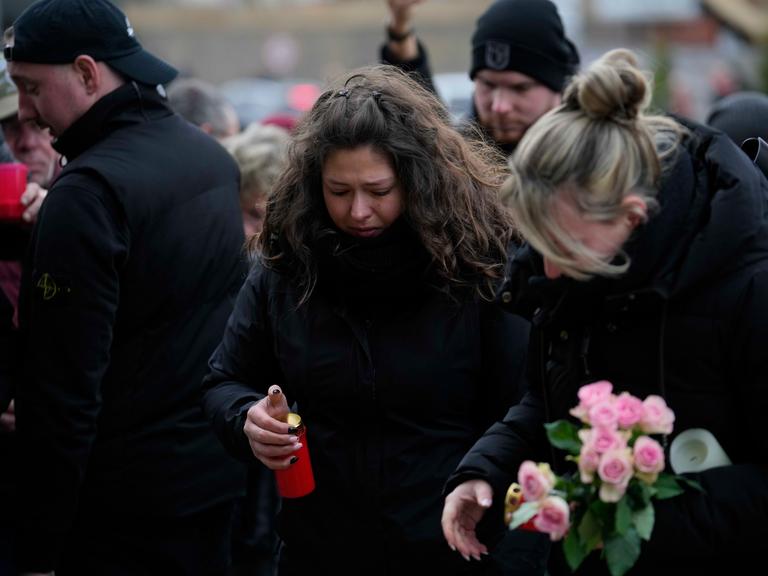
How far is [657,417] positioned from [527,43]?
8.87 ft

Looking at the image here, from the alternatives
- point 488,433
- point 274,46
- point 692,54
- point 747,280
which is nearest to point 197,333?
point 488,433

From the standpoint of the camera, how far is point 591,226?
2396mm

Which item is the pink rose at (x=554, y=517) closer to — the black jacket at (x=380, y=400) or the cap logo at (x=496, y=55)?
the black jacket at (x=380, y=400)

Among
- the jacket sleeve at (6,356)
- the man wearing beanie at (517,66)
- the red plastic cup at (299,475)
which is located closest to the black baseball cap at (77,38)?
the jacket sleeve at (6,356)

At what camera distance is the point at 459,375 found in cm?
318

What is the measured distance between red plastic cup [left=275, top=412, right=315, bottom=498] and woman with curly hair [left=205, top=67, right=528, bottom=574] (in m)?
0.09

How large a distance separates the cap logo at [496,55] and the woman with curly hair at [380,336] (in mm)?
1556

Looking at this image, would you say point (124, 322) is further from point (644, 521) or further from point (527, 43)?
point (527, 43)

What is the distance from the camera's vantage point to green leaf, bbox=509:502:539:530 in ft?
7.67

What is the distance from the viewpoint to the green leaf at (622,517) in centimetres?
232

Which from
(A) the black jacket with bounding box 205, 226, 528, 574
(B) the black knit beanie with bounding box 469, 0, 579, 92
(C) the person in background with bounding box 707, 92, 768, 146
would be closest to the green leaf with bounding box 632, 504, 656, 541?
(A) the black jacket with bounding box 205, 226, 528, 574

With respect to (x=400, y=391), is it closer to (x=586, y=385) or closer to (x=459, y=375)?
(x=459, y=375)

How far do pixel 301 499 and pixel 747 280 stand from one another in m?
1.34

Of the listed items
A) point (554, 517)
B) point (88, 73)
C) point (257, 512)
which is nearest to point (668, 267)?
point (554, 517)
